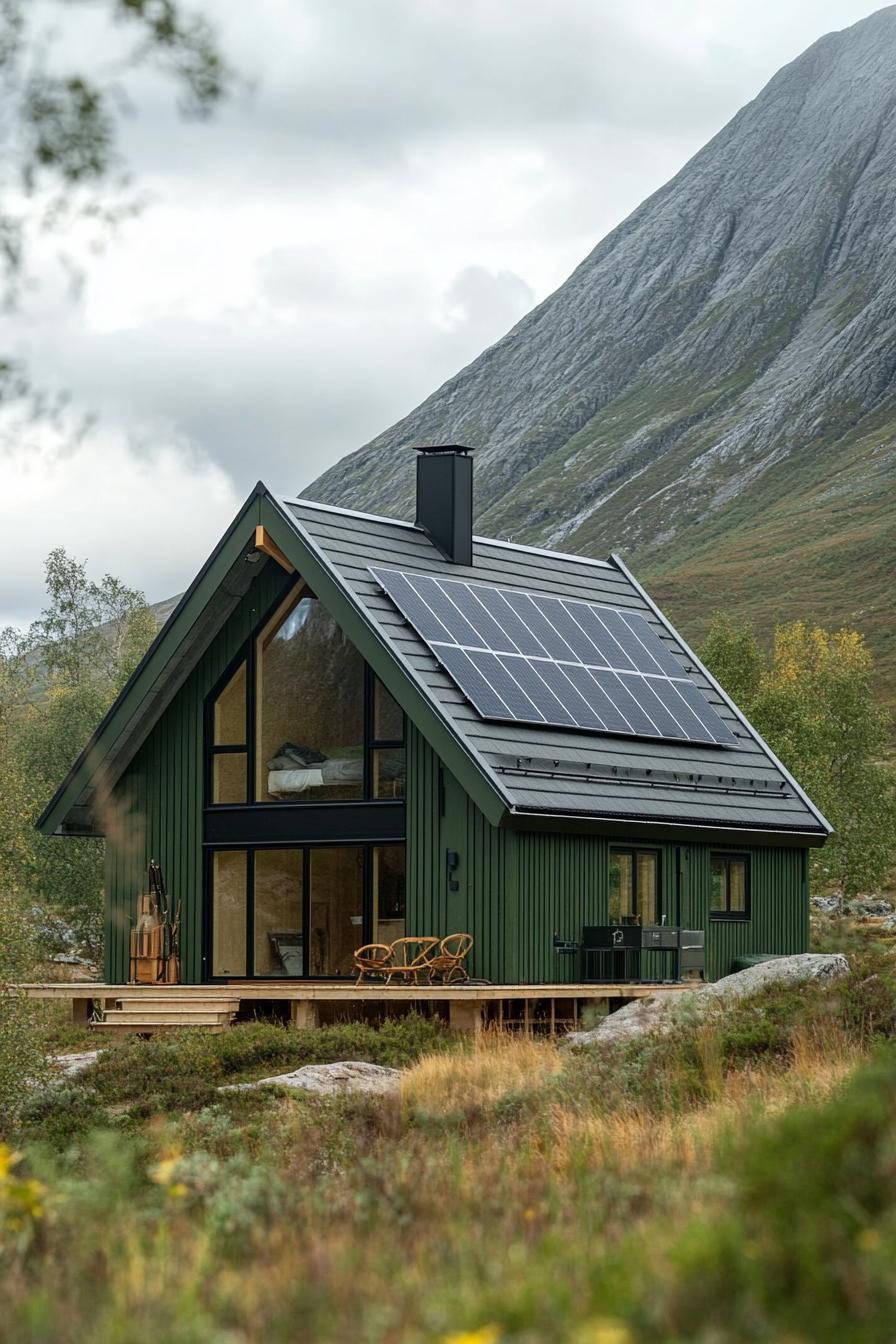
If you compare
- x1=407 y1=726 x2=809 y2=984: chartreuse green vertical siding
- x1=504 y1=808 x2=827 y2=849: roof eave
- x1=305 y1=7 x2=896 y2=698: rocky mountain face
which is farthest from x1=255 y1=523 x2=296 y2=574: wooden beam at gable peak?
x1=305 y1=7 x2=896 y2=698: rocky mountain face

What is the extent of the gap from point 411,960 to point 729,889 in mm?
5635

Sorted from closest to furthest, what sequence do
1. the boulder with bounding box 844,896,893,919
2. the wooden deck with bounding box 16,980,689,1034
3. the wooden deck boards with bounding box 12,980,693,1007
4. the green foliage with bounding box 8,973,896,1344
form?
the green foliage with bounding box 8,973,896,1344, the wooden deck boards with bounding box 12,980,693,1007, the wooden deck with bounding box 16,980,689,1034, the boulder with bounding box 844,896,893,919

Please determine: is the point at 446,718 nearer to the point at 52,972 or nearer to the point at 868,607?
the point at 52,972

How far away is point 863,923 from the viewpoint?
139 feet

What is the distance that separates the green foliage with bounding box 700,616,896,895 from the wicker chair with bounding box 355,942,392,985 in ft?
59.7

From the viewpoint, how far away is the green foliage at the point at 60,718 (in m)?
29.9

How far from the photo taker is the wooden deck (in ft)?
67.5

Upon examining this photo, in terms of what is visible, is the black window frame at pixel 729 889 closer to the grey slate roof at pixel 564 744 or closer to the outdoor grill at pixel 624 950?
the grey slate roof at pixel 564 744

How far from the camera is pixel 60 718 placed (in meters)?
40.2

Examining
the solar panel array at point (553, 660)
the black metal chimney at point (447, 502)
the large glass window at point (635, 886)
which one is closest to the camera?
the solar panel array at point (553, 660)

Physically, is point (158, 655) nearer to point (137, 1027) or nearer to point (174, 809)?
point (174, 809)

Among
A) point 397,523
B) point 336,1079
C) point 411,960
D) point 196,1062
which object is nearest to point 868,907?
point 397,523

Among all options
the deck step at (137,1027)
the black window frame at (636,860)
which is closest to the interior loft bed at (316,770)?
the black window frame at (636,860)

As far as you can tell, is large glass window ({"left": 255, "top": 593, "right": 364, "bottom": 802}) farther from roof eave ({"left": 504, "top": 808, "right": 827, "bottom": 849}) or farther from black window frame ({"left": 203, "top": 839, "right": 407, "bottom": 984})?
roof eave ({"left": 504, "top": 808, "right": 827, "bottom": 849})
